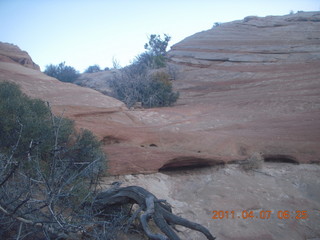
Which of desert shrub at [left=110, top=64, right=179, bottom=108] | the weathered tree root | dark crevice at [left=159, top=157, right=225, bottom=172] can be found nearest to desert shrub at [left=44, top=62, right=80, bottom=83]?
desert shrub at [left=110, top=64, right=179, bottom=108]

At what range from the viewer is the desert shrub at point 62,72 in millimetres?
16359

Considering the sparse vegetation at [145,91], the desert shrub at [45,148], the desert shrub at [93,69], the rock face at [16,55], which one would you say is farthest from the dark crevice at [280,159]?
the desert shrub at [93,69]

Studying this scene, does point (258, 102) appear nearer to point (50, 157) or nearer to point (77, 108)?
point (77, 108)

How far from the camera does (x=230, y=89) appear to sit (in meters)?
10.9

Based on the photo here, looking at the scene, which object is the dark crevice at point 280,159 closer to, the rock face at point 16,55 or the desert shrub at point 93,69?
the rock face at point 16,55

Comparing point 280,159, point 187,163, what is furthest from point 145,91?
point 280,159

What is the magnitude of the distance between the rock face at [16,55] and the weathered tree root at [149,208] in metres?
8.31

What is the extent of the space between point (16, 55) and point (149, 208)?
9.64 meters

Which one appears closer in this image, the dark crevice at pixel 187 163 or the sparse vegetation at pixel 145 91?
the dark crevice at pixel 187 163

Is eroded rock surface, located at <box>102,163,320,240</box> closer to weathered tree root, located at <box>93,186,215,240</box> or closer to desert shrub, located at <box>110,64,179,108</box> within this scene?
weathered tree root, located at <box>93,186,215,240</box>

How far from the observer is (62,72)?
16.5m

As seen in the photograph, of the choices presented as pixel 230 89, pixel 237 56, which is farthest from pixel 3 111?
pixel 237 56

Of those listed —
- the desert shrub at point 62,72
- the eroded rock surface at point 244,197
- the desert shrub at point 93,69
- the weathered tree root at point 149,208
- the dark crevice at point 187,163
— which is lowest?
the eroded rock surface at point 244,197

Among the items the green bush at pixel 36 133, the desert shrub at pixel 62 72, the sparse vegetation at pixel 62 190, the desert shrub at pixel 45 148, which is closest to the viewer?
the sparse vegetation at pixel 62 190
